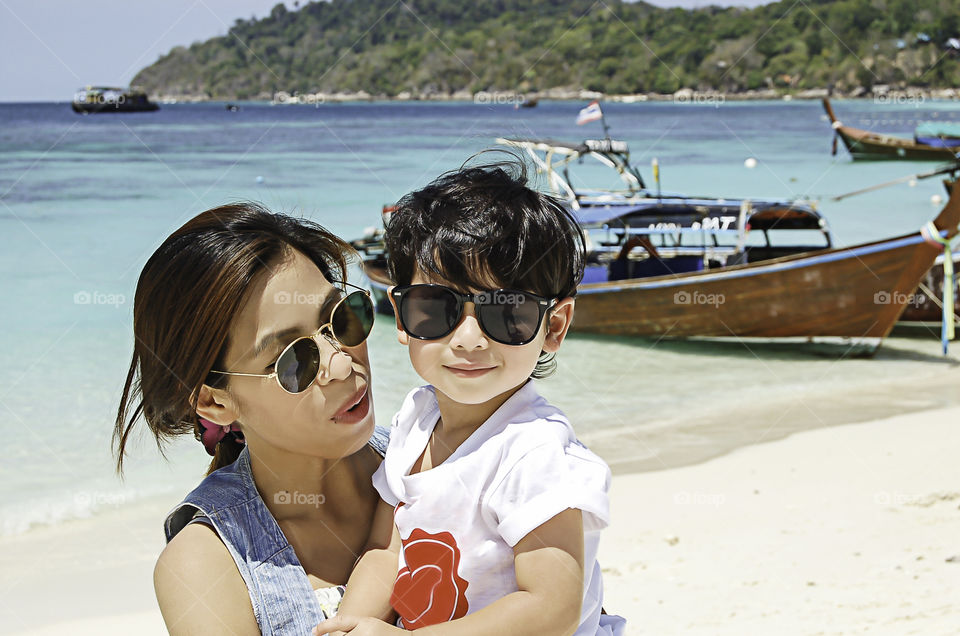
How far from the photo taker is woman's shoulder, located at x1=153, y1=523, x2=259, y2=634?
4.73 feet

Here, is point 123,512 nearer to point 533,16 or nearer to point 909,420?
point 909,420

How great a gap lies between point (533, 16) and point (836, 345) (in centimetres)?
7772

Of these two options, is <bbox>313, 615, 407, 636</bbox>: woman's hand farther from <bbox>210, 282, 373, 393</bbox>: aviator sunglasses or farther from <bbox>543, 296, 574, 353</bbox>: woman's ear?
<bbox>543, 296, 574, 353</bbox>: woman's ear

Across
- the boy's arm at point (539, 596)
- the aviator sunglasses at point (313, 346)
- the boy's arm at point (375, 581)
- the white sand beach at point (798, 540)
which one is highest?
the aviator sunglasses at point (313, 346)

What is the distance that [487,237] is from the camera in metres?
1.60

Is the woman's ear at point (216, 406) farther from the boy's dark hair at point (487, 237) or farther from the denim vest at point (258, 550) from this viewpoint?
the boy's dark hair at point (487, 237)

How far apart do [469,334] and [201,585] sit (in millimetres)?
604

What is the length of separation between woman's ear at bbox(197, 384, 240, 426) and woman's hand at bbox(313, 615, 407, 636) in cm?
42

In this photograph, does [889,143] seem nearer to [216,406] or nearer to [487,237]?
[487,237]

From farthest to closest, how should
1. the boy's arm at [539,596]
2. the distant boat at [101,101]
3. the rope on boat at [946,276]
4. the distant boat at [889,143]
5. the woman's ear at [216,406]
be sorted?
the distant boat at [101,101] → the distant boat at [889,143] → the rope on boat at [946,276] → the woman's ear at [216,406] → the boy's arm at [539,596]

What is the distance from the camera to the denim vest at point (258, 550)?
1.55 meters

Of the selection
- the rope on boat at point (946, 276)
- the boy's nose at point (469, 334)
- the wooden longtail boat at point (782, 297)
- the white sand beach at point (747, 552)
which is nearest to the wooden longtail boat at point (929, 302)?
the rope on boat at point (946, 276)

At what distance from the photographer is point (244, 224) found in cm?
166

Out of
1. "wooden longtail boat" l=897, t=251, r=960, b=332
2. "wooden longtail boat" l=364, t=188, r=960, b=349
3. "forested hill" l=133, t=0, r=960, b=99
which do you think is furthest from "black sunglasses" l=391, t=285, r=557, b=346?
"forested hill" l=133, t=0, r=960, b=99
